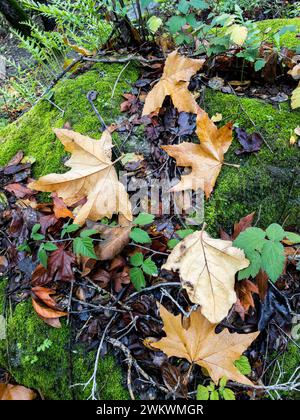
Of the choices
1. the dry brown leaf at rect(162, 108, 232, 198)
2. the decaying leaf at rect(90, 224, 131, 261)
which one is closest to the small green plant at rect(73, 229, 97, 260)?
the decaying leaf at rect(90, 224, 131, 261)

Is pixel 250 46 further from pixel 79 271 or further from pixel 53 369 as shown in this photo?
pixel 53 369

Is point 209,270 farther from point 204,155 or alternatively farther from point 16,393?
point 16,393

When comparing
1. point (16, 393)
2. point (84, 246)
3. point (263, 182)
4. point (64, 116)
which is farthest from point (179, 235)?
point (64, 116)

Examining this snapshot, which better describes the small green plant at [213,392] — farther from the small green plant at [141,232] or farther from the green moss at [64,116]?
the green moss at [64,116]

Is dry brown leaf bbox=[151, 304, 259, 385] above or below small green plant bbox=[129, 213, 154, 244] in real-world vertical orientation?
below

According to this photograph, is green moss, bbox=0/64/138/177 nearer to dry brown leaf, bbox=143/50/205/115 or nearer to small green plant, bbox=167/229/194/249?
dry brown leaf, bbox=143/50/205/115

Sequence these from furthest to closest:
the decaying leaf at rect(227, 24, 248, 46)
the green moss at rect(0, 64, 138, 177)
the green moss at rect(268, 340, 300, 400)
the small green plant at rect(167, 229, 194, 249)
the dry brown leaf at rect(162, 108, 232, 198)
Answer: the green moss at rect(0, 64, 138, 177), the decaying leaf at rect(227, 24, 248, 46), the dry brown leaf at rect(162, 108, 232, 198), the small green plant at rect(167, 229, 194, 249), the green moss at rect(268, 340, 300, 400)
